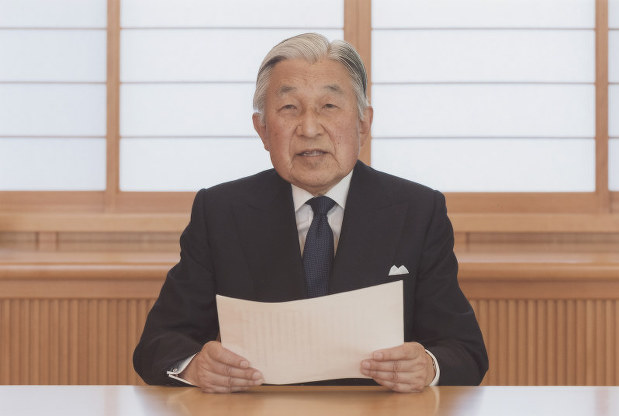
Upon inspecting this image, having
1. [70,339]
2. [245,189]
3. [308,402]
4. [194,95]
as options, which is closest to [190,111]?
[194,95]

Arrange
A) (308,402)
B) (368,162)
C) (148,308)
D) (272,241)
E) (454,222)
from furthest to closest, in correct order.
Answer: (368,162) → (454,222) → (148,308) → (272,241) → (308,402)

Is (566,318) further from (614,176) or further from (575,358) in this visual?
(614,176)

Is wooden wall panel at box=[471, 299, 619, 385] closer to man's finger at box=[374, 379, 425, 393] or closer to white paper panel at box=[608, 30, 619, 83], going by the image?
white paper panel at box=[608, 30, 619, 83]

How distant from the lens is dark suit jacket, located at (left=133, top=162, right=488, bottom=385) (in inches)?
57.6

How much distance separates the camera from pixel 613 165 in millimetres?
2963

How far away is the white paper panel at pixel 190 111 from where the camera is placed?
3.00 m

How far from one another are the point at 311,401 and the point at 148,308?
1469 mm

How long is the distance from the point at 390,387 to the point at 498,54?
2.12 m

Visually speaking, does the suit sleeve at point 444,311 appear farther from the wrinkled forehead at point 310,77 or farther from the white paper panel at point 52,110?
the white paper panel at point 52,110

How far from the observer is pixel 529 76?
2982 mm

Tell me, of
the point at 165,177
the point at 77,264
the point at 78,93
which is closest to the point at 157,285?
the point at 77,264

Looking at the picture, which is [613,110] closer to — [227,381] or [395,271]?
[395,271]

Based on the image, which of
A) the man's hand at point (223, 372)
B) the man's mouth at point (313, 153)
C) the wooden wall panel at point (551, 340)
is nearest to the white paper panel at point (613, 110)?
the wooden wall panel at point (551, 340)

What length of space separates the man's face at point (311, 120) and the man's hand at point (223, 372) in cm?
42
